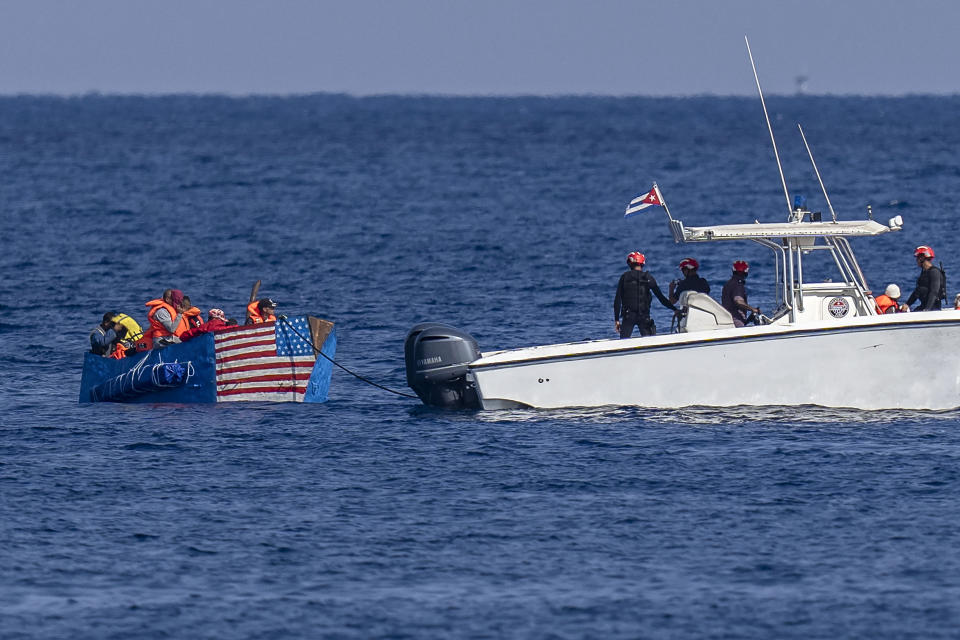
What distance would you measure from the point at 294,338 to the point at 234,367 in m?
0.96

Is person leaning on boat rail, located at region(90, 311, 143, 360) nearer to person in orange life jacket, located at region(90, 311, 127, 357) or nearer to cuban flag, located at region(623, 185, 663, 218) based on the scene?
person in orange life jacket, located at region(90, 311, 127, 357)

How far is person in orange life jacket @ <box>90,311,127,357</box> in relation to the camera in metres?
23.8

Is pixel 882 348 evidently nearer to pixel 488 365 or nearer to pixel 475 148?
pixel 488 365

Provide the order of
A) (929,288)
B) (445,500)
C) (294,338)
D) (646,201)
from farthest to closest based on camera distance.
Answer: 1. (294,338)
2. (646,201)
3. (929,288)
4. (445,500)

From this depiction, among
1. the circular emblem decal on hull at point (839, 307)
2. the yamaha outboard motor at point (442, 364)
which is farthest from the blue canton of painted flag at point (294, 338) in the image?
the circular emblem decal on hull at point (839, 307)

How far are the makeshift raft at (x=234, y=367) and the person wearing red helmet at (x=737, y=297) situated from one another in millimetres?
5740

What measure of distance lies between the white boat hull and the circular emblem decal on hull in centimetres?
44

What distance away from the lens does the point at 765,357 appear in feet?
68.2

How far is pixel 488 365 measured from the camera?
21406 mm

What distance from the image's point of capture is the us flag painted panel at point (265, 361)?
2262 centimetres

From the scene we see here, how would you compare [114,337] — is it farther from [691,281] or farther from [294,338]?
[691,281]

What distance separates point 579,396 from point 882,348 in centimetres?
398

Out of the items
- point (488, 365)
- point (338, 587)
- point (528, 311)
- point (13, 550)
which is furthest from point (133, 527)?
point (528, 311)

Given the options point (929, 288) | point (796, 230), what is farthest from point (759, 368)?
point (929, 288)
